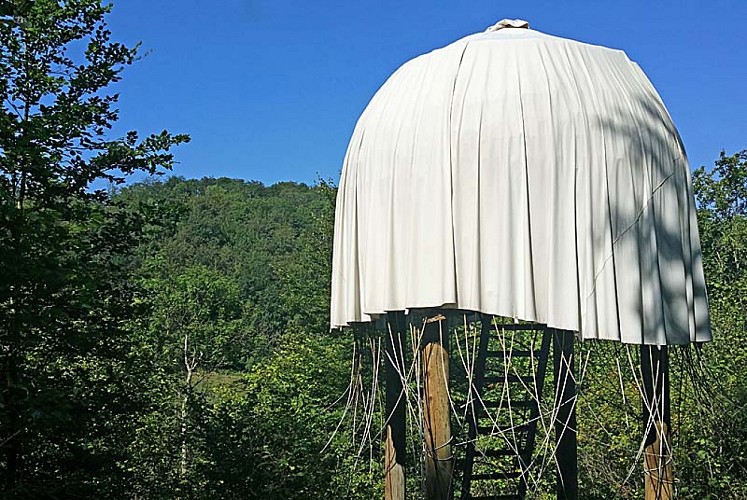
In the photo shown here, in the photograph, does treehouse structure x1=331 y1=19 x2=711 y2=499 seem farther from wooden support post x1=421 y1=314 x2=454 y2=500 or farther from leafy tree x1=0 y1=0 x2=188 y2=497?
leafy tree x1=0 y1=0 x2=188 y2=497

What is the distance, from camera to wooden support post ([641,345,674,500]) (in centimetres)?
555

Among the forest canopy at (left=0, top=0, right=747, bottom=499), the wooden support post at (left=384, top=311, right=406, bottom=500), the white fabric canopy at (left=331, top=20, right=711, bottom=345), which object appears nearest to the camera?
the white fabric canopy at (left=331, top=20, right=711, bottom=345)

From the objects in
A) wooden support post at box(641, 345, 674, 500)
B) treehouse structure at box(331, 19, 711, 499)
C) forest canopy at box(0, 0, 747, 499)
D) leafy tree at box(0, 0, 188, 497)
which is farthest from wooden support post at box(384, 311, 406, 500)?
leafy tree at box(0, 0, 188, 497)

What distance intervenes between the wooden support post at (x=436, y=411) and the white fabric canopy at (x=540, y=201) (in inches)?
18.7

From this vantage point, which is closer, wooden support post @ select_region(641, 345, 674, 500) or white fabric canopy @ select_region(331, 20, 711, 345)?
white fabric canopy @ select_region(331, 20, 711, 345)

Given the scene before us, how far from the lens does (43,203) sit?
8.73 meters

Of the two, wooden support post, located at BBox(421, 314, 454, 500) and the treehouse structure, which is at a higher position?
the treehouse structure

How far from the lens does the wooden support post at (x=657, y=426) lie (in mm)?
5555

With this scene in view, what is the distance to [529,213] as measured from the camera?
4.92m

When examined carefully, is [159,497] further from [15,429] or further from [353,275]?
[353,275]

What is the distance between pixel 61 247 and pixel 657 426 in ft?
19.7

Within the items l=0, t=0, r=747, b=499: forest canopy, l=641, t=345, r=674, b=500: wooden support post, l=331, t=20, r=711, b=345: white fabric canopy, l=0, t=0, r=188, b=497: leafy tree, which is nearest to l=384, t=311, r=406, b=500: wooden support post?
l=0, t=0, r=747, b=499: forest canopy

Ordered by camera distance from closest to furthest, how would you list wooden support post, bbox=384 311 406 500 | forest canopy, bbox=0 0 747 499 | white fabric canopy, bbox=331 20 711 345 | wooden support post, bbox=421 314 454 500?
1. white fabric canopy, bbox=331 20 711 345
2. wooden support post, bbox=421 314 454 500
3. wooden support post, bbox=384 311 406 500
4. forest canopy, bbox=0 0 747 499

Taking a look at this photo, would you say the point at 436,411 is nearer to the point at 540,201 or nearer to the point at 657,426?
the point at 657,426
